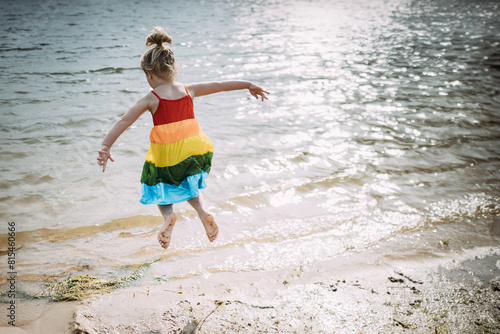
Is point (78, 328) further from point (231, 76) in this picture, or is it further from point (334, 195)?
point (231, 76)

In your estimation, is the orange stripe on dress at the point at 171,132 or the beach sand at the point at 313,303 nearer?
the beach sand at the point at 313,303

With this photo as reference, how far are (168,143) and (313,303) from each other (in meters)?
1.84

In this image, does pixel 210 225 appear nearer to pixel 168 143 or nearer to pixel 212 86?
pixel 168 143

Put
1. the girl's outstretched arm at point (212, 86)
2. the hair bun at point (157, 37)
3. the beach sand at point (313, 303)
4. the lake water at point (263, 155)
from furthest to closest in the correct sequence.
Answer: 1. the lake water at point (263, 155)
2. the girl's outstretched arm at point (212, 86)
3. the hair bun at point (157, 37)
4. the beach sand at point (313, 303)

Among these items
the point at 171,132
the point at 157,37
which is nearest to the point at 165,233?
the point at 171,132

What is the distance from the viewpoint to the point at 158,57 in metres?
3.46

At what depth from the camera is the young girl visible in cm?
348

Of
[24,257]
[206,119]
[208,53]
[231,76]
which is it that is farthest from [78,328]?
[208,53]

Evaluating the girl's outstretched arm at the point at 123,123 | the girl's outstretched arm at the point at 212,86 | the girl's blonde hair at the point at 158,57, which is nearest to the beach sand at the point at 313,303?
the girl's outstretched arm at the point at 123,123

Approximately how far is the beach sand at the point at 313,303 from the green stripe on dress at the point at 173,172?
1024 mm

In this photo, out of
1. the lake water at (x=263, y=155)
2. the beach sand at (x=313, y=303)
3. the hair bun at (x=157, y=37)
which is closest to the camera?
the beach sand at (x=313, y=303)

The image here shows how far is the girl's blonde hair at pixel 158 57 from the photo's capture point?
3453 mm

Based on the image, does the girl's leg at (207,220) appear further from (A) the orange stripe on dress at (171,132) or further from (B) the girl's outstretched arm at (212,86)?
(B) the girl's outstretched arm at (212,86)

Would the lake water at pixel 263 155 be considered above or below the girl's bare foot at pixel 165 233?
below
